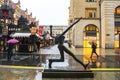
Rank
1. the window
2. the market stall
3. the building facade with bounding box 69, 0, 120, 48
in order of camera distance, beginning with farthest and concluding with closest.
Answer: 1. the window
2. the building facade with bounding box 69, 0, 120, 48
3. the market stall

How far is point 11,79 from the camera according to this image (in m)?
13.7

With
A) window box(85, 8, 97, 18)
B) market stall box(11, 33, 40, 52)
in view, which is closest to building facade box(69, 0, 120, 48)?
window box(85, 8, 97, 18)

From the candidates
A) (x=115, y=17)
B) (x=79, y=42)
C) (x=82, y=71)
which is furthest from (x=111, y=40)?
(x=82, y=71)

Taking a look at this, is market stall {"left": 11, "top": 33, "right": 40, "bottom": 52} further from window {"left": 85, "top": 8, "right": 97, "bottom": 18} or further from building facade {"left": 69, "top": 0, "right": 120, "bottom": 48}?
window {"left": 85, "top": 8, "right": 97, "bottom": 18}

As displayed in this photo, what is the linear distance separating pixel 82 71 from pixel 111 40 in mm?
41210

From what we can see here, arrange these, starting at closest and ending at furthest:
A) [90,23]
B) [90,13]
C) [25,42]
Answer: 1. [25,42]
2. [90,23]
3. [90,13]

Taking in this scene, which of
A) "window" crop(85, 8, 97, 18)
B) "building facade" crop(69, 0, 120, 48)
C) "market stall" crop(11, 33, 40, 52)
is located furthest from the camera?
"window" crop(85, 8, 97, 18)

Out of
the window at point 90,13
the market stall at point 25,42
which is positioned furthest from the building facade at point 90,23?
the market stall at point 25,42

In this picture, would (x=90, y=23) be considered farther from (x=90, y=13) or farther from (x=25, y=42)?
(x=25, y=42)

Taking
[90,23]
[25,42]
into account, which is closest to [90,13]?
[90,23]

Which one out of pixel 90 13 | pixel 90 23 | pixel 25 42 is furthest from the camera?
pixel 90 13

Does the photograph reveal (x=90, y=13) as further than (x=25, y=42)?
Yes

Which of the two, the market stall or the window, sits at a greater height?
the window

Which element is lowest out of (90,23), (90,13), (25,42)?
(25,42)
